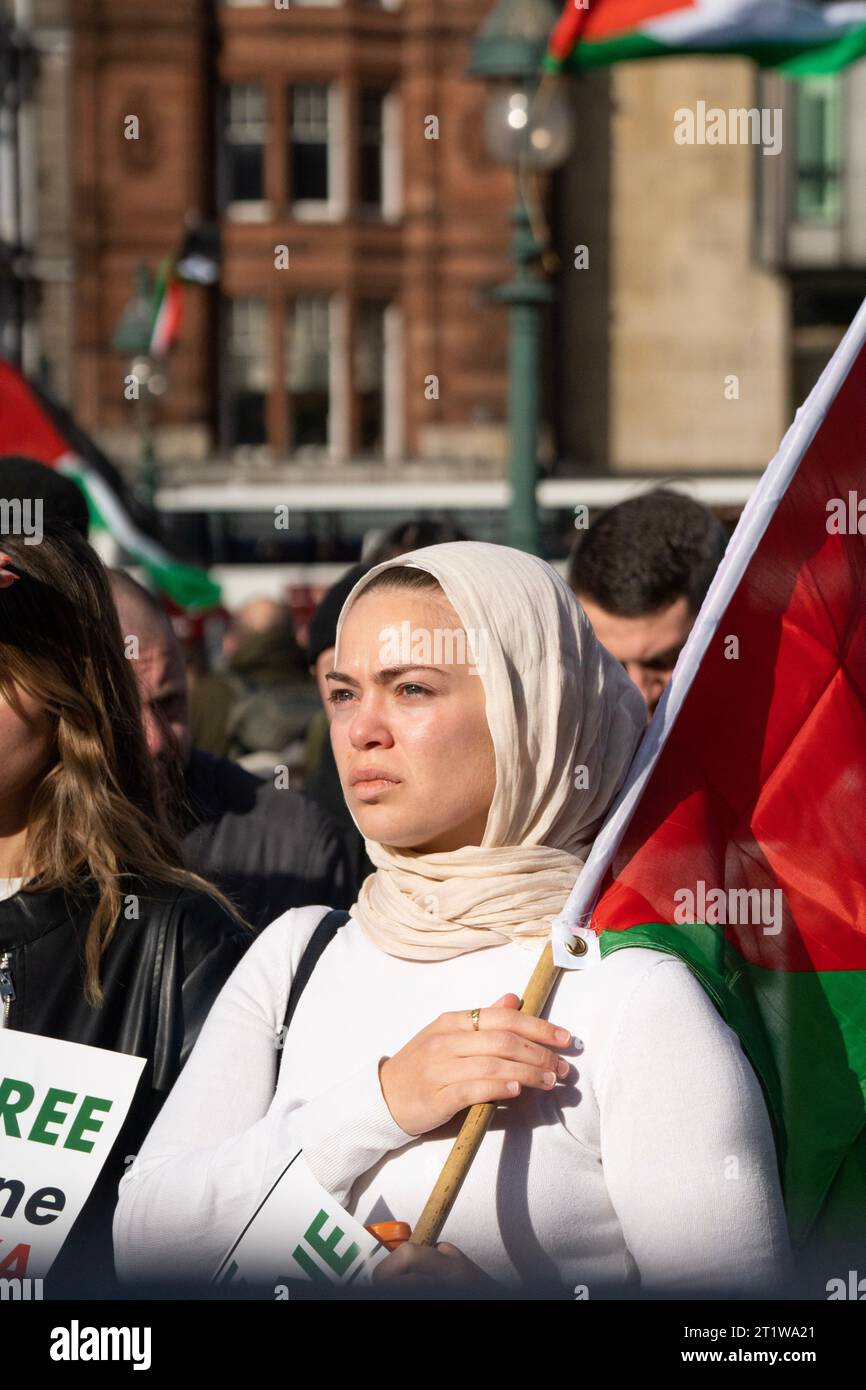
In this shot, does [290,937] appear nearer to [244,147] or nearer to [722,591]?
[722,591]

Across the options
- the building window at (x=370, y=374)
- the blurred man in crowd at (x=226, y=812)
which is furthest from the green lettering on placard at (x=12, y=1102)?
the building window at (x=370, y=374)

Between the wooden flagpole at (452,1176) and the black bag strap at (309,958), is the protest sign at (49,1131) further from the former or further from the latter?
the wooden flagpole at (452,1176)

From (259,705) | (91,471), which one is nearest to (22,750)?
(259,705)

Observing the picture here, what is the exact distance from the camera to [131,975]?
9.69 feet

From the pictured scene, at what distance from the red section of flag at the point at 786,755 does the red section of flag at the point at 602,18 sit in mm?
6410

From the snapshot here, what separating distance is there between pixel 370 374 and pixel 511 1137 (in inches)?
1273

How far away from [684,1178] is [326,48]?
33755 millimetres

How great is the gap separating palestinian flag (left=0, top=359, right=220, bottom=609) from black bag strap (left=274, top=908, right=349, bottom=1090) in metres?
1.80

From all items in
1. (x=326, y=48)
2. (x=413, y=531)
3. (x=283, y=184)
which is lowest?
(x=413, y=531)

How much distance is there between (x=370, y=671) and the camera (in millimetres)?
2549

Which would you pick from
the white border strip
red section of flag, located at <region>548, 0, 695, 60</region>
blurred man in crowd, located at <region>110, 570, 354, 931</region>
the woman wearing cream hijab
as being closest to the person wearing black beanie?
blurred man in crowd, located at <region>110, 570, 354, 931</region>

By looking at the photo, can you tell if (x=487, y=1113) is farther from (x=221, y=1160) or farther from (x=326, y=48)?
(x=326, y=48)

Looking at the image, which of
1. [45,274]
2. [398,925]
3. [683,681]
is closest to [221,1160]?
[398,925]

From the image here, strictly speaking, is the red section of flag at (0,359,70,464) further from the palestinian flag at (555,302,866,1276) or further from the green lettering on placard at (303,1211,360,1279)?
the green lettering on placard at (303,1211,360,1279)
